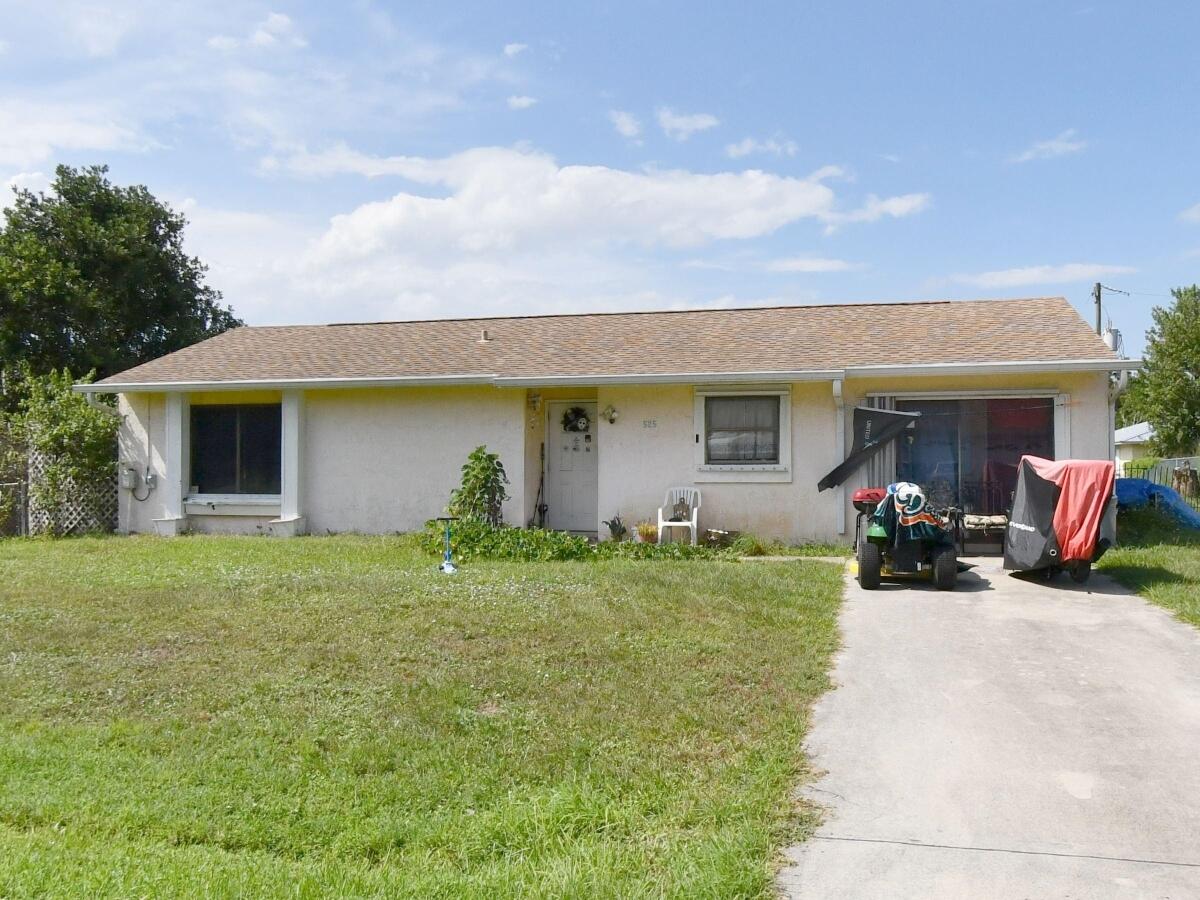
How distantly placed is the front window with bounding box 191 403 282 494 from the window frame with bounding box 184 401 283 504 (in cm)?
2

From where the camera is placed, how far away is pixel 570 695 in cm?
587

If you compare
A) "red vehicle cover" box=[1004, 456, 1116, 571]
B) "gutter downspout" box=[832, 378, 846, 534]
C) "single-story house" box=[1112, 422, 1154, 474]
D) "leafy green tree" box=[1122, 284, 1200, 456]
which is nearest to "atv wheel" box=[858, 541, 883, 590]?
"red vehicle cover" box=[1004, 456, 1116, 571]

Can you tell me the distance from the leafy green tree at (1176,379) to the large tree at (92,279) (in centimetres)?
3246

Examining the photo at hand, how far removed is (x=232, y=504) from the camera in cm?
1552

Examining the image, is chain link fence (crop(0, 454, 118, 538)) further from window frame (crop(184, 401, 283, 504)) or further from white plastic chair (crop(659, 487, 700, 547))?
white plastic chair (crop(659, 487, 700, 547))

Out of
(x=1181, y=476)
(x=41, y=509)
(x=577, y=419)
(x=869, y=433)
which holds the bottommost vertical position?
(x=41, y=509)

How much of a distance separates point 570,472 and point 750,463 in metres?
3.10

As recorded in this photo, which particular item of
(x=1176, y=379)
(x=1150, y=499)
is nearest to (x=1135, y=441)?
(x=1176, y=379)

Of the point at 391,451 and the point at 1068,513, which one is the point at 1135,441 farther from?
the point at 391,451

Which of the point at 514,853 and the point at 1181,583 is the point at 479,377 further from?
the point at 514,853

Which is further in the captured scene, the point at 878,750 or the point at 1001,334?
the point at 1001,334

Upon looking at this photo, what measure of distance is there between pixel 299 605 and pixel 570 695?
136 inches

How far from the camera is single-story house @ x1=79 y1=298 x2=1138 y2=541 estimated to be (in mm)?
12867

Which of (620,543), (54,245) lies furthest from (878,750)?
(54,245)
